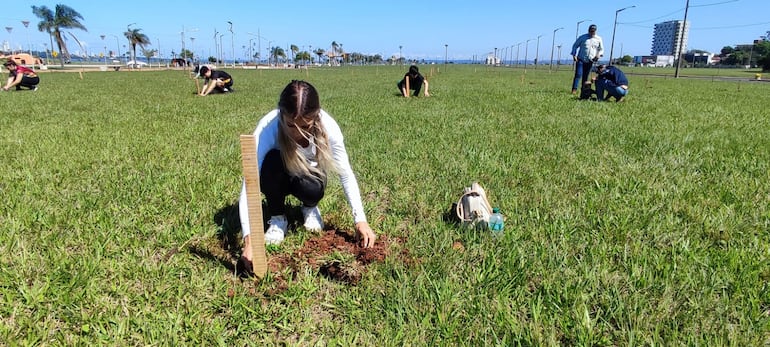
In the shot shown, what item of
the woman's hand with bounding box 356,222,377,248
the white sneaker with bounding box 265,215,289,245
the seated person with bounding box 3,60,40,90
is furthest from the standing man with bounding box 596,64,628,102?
the seated person with bounding box 3,60,40,90

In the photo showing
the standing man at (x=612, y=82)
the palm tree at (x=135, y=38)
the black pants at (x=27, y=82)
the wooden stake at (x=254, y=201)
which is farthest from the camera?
the palm tree at (x=135, y=38)

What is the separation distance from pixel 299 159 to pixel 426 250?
94cm

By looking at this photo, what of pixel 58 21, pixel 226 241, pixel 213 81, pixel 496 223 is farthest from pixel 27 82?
pixel 58 21

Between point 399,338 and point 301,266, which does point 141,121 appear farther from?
point 399,338

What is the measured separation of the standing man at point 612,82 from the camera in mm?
9680

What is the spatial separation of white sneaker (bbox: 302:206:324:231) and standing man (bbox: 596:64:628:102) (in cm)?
900

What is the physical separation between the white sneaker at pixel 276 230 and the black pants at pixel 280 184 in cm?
8

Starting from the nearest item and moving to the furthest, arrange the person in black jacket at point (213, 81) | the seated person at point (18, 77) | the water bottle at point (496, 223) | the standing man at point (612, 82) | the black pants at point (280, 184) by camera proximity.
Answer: the black pants at point (280, 184) → the water bottle at point (496, 223) → the standing man at point (612, 82) → the person in black jacket at point (213, 81) → the seated person at point (18, 77)

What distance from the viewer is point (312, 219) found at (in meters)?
2.95

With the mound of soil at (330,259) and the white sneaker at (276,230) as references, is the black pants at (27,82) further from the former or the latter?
the mound of soil at (330,259)

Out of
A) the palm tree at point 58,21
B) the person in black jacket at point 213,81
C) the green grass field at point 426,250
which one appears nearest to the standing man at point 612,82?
the green grass field at point 426,250

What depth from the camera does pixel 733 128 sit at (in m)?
6.55

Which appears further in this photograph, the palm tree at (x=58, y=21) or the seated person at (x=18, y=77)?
the palm tree at (x=58, y=21)

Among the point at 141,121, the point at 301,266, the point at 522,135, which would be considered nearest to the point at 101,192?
the point at 301,266
